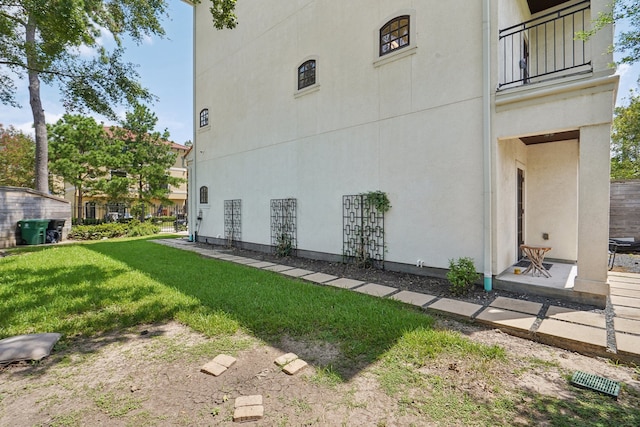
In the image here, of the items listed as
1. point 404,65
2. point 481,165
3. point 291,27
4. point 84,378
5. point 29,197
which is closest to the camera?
point 84,378

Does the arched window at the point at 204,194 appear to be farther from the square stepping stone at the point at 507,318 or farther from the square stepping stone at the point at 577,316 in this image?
A: the square stepping stone at the point at 577,316

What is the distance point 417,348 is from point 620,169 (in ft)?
70.8

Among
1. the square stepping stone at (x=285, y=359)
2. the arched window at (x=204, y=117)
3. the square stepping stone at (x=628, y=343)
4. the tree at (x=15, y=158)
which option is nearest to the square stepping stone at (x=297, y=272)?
the square stepping stone at (x=285, y=359)

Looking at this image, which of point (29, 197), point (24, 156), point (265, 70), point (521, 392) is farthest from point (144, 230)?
point (521, 392)

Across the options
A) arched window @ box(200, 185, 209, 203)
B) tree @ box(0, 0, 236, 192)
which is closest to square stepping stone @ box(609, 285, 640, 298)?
tree @ box(0, 0, 236, 192)

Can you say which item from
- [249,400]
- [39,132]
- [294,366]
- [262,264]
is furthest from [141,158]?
[249,400]

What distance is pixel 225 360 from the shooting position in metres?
2.79

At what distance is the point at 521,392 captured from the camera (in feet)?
7.75

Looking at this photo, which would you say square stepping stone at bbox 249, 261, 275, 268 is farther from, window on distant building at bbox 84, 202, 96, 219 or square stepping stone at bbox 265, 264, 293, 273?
window on distant building at bbox 84, 202, 96, 219

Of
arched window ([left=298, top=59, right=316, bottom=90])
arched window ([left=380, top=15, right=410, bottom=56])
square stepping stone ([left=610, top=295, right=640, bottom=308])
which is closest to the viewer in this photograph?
square stepping stone ([left=610, top=295, right=640, bottom=308])

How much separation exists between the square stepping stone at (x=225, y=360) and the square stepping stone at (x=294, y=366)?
527 mm

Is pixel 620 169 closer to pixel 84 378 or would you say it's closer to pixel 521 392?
pixel 521 392

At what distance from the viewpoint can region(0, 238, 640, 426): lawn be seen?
2207mm

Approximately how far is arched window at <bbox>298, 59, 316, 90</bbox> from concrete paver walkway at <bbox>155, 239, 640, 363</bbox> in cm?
570
